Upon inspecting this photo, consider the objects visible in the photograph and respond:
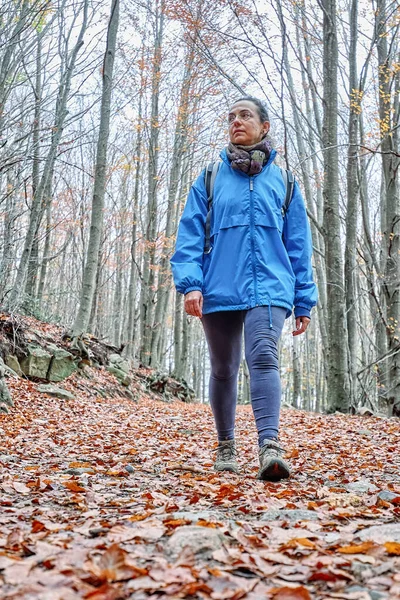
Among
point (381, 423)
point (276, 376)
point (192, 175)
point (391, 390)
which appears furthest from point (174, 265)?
point (192, 175)

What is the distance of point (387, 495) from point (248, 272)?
1.36 metres

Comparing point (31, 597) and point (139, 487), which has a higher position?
point (31, 597)

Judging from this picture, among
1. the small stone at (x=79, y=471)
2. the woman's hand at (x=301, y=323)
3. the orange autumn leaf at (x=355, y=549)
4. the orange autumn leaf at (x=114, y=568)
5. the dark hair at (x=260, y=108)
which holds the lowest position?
the small stone at (x=79, y=471)

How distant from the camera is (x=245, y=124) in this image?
330 centimetres

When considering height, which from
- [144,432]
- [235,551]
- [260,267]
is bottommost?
[144,432]

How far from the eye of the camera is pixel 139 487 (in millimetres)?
2867

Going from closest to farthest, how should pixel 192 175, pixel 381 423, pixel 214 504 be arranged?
1. pixel 214 504
2. pixel 381 423
3. pixel 192 175

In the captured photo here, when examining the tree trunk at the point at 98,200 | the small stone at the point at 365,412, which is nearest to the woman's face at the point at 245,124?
the small stone at the point at 365,412

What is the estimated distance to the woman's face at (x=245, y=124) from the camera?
3.30 meters

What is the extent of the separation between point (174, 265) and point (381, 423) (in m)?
4.48

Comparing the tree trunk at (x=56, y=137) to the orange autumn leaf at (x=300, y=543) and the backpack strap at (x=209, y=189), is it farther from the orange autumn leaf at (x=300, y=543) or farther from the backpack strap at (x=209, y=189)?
the orange autumn leaf at (x=300, y=543)

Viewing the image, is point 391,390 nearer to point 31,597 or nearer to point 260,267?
point 260,267

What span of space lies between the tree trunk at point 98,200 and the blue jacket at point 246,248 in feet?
24.4

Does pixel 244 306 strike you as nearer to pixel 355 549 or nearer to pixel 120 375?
pixel 355 549
